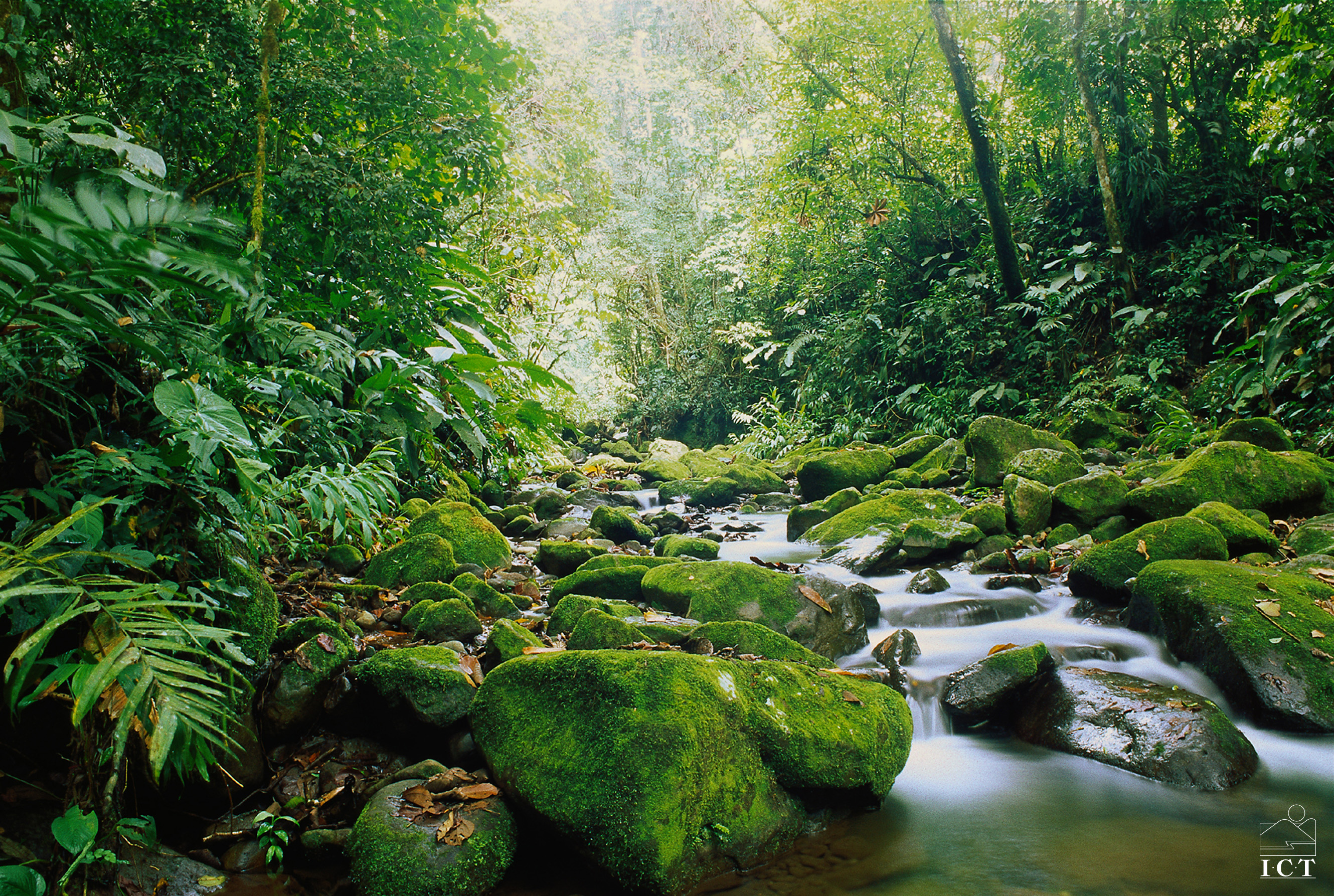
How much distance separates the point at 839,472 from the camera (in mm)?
8438

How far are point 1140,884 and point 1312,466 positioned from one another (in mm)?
4435

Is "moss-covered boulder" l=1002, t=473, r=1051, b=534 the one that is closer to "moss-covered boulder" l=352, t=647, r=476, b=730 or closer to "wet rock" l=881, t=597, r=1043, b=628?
"wet rock" l=881, t=597, r=1043, b=628

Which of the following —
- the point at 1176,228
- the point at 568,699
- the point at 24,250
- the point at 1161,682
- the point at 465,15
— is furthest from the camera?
the point at 1176,228

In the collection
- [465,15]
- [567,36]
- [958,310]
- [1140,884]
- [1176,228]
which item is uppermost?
[567,36]

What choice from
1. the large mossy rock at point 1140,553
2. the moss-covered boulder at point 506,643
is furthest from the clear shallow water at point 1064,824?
the moss-covered boulder at point 506,643

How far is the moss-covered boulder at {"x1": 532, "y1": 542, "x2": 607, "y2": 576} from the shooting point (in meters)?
5.26

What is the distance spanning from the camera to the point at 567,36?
15.7 metres

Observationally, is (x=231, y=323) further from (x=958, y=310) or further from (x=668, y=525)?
(x=958, y=310)

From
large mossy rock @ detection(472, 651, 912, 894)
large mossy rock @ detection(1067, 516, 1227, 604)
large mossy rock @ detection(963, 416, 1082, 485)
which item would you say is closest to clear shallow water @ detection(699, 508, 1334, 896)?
large mossy rock @ detection(472, 651, 912, 894)

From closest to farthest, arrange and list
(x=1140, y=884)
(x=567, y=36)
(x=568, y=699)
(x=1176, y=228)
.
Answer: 1. (x=1140, y=884)
2. (x=568, y=699)
3. (x=1176, y=228)
4. (x=567, y=36)

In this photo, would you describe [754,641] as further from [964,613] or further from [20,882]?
[20,882]

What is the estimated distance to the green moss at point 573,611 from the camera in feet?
12.0

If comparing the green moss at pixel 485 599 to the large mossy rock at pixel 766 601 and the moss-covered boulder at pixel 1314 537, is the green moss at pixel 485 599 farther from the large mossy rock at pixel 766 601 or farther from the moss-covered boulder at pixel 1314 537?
the moss-covered boulder at pixel 1314 537

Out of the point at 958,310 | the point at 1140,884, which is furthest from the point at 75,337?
the point at 958,310
